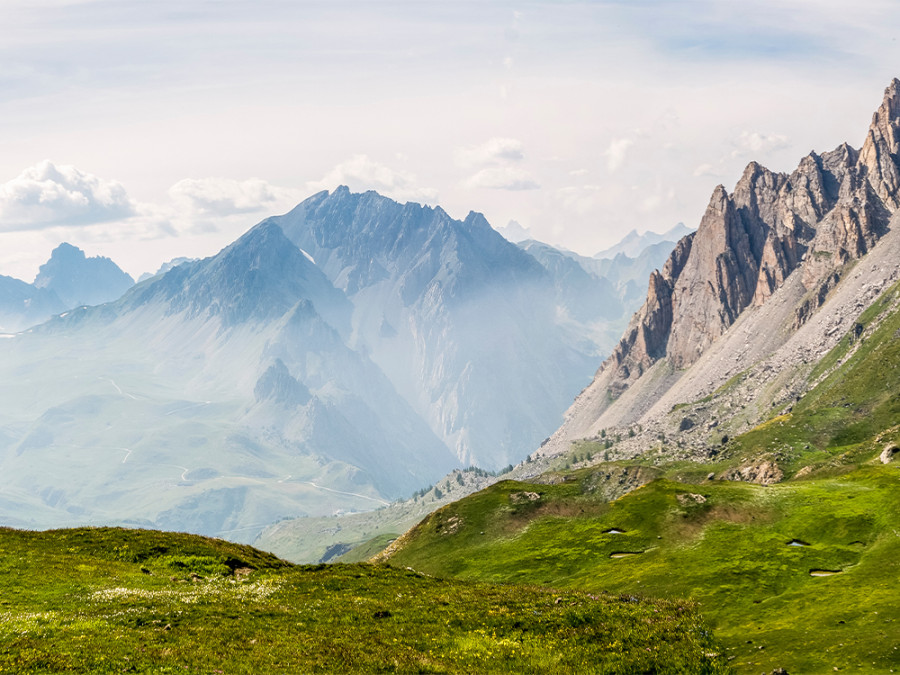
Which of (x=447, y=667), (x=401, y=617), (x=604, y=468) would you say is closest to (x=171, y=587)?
(x=401, y=617)

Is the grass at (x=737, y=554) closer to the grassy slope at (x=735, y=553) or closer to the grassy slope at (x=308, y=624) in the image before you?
the grassy slope at (x=735, y=553)

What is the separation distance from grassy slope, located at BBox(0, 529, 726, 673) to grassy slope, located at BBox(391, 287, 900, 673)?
6.99 meters

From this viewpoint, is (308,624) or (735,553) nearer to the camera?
(308,624)

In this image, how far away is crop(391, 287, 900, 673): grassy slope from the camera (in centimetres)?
5297

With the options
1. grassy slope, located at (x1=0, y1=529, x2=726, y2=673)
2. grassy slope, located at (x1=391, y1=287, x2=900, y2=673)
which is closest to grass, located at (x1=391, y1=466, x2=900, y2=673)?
grassy slope, located at (x1=391, y1=287, x2=900, y2=673)

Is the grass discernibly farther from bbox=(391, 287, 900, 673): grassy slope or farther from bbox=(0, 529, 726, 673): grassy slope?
bbox=(0, 529, 726, 673): grassy slope

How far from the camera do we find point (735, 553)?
81500mm

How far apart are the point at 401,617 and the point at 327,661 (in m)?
11.7

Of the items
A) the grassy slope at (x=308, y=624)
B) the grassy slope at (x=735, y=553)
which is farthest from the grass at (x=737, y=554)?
the grassy slope at (x=308, y=624)

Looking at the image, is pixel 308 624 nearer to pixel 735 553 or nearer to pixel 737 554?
pixel 737 554

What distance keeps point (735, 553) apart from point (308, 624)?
5027 centimetres

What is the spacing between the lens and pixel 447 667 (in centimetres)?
4634

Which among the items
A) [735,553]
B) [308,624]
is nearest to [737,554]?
[735,553]

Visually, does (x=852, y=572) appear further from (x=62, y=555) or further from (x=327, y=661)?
(x=62, y=555)
